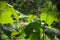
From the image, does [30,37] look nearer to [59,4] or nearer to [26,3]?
[59,4]

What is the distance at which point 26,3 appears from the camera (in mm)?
4590

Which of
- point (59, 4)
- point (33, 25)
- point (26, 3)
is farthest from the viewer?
point (26, 3)

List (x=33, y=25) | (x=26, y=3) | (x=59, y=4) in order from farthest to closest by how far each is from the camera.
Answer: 1. (x=26, y=3)
2. (x=33, y=25)
3. (x=59, y=4)

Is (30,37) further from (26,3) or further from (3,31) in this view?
(26,3)

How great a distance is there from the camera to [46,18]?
830 millimetres

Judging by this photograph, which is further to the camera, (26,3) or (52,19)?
(26,3)

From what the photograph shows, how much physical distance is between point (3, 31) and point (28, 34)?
→ 113mm

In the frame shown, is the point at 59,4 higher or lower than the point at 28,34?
higher

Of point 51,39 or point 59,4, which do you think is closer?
point 59,4

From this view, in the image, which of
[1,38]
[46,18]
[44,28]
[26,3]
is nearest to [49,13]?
[46,18]

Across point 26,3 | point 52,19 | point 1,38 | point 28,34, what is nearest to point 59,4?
point 52,19

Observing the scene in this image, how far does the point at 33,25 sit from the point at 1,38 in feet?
0.49

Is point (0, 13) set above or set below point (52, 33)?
above

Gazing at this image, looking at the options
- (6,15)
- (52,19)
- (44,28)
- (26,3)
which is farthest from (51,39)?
(26,3)
